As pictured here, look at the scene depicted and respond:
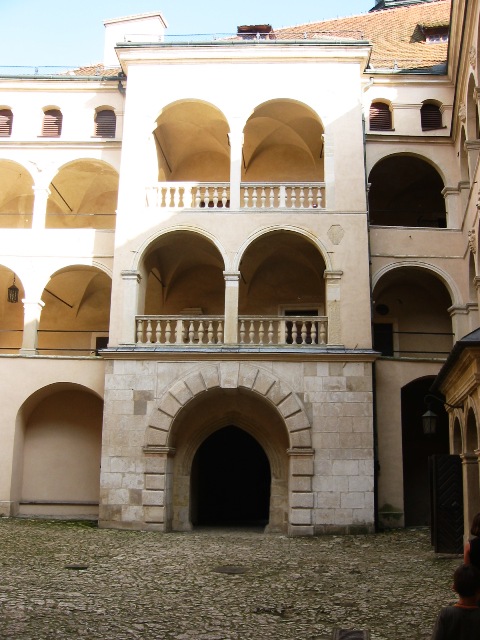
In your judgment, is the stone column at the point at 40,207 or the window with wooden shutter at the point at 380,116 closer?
the stone column at the point at 40,207

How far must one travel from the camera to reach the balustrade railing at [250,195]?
18.8m

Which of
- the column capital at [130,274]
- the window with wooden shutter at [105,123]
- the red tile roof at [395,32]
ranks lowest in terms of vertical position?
the column capital at [130,274]

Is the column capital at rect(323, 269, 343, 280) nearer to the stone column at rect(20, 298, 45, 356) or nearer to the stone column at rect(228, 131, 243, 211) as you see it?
the stone column at rect(228, 131, 243, 211)

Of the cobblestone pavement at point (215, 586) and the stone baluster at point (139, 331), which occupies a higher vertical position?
the stone baluster at point (139, 331)

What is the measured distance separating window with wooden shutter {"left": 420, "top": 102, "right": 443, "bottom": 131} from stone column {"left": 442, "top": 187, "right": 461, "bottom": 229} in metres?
2.11

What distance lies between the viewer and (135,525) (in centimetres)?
1698

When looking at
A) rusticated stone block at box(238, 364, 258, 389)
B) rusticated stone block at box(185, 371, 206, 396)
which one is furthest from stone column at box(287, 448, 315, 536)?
rusticated stone block at box(185, 371, 206, 396)

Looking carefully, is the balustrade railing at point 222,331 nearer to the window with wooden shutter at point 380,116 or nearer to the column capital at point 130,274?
the column capital at point 130,274

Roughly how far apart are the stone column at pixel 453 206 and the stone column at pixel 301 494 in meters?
7.05

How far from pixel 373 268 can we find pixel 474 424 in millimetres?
6848

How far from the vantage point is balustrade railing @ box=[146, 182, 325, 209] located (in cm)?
1884

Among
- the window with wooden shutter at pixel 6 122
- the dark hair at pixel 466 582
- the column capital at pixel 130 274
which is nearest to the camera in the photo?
the dark hair at pixel 466 582

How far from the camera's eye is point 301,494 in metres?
16.8

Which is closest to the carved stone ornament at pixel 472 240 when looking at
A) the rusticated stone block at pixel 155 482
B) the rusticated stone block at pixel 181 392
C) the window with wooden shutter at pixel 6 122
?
the rusticated stone block at pixel 181 392
